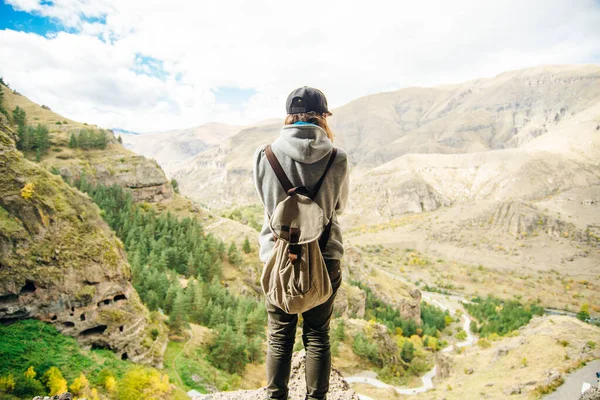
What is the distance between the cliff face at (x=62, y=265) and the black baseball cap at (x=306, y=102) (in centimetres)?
1784

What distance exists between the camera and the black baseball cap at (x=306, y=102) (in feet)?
12.7

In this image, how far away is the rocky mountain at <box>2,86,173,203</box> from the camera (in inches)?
2549

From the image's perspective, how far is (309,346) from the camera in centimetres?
411

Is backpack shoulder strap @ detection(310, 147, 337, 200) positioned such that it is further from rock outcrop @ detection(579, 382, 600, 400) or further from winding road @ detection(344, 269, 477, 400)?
winding road @ detection(344, 269, 477, 400)

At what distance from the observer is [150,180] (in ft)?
243

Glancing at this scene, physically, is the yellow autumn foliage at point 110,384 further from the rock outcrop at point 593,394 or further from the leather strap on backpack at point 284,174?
the rock outcrop at point 593,394

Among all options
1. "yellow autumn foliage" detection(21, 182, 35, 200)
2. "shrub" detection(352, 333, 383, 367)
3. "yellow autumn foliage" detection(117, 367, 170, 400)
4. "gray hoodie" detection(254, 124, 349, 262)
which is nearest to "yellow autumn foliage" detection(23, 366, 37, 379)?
"yellow autumn foliage" detection(117, 367, 170, 400)

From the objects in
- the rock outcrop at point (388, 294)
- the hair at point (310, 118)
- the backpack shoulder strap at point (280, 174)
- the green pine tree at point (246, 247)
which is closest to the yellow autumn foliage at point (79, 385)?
the backpack shoulder strap at point (280, 174)

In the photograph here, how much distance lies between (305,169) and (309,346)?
92.3 inches

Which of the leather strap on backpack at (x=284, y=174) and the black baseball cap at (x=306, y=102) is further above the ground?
the black baseball cap at (x=306, y=102)

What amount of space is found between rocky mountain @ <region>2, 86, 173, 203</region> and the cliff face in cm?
5284

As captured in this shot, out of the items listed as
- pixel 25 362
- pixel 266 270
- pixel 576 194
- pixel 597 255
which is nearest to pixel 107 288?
pixel 25 362

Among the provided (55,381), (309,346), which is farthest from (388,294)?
(309,346)

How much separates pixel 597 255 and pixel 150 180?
165 m
